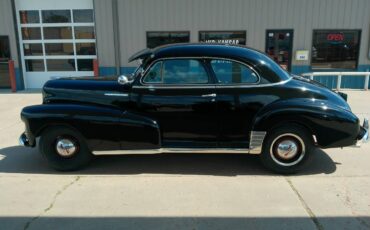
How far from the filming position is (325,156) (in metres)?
5.32

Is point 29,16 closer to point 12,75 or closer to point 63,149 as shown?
point 12,75

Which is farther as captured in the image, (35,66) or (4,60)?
(35,66)

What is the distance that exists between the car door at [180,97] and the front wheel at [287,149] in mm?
749

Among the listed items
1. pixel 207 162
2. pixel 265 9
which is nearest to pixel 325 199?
pixel 207 162

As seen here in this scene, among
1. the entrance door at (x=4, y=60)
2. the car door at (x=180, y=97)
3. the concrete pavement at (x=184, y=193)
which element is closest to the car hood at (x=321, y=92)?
the concrete pavement at (x=184, y=193)

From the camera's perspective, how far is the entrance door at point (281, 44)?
11.3 metres

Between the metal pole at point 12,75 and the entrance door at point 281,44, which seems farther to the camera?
the metal pole at point 12,75

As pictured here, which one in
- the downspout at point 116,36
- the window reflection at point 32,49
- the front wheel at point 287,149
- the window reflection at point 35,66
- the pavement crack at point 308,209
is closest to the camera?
the pavement crack at point 308,209

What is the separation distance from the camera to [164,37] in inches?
456

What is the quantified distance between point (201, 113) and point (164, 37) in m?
7.54

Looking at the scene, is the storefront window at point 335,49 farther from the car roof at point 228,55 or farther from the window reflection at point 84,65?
the window reflection at point 84,65

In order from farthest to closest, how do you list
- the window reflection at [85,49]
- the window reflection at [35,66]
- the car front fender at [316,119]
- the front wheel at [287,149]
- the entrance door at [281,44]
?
the window reflection at [35,66]
the window reflection at [85,49]
the entrance door at [281,44]
the front wheel at [287,149]
the car front fender at [316,119]

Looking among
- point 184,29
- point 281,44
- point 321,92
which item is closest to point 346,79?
point 281,44

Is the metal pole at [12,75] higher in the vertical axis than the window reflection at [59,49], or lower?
lower
